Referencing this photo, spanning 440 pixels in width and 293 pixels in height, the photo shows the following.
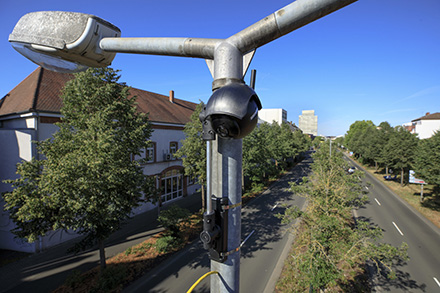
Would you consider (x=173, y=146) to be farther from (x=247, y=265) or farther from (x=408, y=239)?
(x=408, y=239)

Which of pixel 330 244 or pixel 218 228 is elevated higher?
pixel 218 228

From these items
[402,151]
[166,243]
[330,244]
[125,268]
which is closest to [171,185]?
[166,243]

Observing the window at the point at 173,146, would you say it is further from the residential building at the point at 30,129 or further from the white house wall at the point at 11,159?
the white house wall at the point at 11,159

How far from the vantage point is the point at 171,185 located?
23.6 m

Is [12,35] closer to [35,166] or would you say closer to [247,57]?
[247,57]

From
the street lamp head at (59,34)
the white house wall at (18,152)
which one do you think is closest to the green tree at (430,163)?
the street lamp head at (59,34)

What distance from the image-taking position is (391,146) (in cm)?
3091

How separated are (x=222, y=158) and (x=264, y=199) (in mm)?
23671

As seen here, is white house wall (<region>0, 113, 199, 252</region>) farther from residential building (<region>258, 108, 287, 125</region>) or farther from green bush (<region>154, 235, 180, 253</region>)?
residential building (<region>258, 108, 287, 125</region>)

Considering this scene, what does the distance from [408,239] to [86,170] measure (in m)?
20.5

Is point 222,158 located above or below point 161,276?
above

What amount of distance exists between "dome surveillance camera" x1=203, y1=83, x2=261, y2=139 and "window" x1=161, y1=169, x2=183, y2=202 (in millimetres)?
21848

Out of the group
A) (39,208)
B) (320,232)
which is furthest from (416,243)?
(39,208)

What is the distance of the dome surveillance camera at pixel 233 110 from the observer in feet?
5.03
